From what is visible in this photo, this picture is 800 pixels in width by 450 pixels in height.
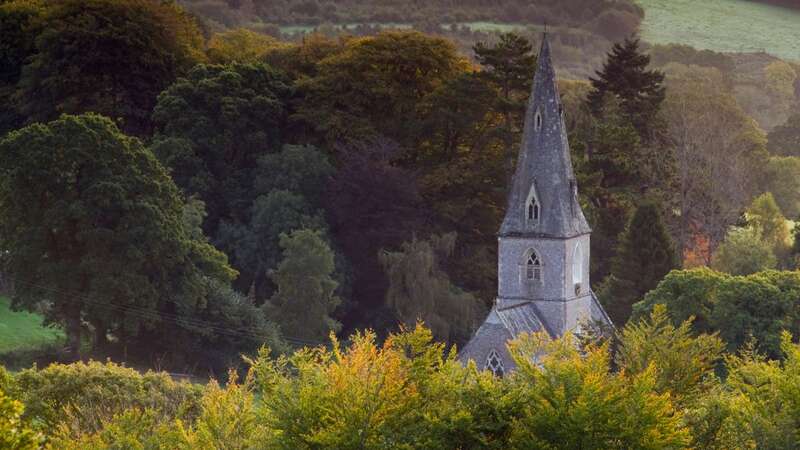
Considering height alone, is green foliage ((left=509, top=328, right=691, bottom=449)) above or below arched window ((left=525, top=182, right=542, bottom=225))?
above

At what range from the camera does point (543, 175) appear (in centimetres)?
5906

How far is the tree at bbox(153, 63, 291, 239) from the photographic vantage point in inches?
2805

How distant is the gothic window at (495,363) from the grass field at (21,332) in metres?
16.8

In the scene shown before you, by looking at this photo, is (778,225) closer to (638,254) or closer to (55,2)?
(638,254)

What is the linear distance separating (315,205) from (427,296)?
6.97 meters

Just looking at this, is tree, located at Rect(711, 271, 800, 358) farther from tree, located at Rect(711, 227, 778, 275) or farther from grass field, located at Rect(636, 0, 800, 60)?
grass field, located at Rect(636, 0, 800, 60)

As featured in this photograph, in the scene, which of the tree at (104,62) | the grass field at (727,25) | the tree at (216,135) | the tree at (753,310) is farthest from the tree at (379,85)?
the grass field at (727,25)

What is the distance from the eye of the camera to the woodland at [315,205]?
5850 centimetres

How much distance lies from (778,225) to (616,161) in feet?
29.8

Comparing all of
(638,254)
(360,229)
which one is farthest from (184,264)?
(638,254)

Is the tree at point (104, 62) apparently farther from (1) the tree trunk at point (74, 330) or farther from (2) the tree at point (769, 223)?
(2) the tree at point (769, 223)

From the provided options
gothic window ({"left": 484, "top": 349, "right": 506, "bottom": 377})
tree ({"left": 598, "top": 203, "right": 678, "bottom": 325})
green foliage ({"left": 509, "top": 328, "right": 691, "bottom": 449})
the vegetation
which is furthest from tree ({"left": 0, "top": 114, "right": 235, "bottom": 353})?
green foliage ({"left": 509, "top": 328, "right": 691, "bottom": 449})

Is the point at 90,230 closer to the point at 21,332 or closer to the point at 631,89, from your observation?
the point at 21,332

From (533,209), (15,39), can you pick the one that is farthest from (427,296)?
(15,39)
